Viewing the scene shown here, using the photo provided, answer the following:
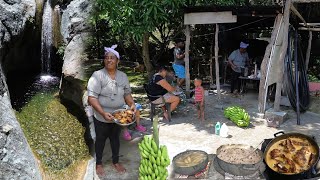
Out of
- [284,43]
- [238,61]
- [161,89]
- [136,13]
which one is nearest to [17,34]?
[136,13]

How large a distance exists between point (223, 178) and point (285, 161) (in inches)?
39.3

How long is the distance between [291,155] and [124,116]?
2.69 metres

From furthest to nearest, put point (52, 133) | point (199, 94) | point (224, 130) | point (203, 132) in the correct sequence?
point (52, 133) < point (199, 94) < point (203, 132) < point (224, 130)

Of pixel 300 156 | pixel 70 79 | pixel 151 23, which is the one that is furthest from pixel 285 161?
pixel 70 79

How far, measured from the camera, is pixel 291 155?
5.41m

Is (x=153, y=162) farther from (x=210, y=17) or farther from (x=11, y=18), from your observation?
(x=11, y=18)

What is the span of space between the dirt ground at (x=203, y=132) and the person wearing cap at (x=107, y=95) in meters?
0.79

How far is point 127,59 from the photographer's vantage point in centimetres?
1736

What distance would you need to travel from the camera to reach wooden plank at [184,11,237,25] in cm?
948

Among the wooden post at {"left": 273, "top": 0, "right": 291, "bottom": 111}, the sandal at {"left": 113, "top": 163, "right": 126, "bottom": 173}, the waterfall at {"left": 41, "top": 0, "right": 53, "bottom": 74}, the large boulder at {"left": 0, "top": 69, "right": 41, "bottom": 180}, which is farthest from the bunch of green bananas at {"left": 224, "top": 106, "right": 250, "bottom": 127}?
the waterfall at {"left": 41, "top": 0, "right": 53, "bottom": 74}

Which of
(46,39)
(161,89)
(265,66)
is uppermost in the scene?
(46,39)

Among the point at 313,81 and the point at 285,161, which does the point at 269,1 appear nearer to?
the point at 313,81

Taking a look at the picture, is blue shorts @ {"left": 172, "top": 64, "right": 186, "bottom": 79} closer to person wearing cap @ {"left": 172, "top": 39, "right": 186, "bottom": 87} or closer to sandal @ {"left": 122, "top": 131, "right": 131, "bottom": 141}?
person wearing cap @ {"left": 172, "top": 39, "right": 186, "bottom": 87}

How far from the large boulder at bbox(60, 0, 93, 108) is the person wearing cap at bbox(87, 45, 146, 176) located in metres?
5.44
